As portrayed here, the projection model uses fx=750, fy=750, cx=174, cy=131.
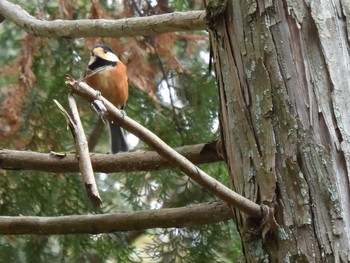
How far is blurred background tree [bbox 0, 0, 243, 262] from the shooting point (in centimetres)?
264

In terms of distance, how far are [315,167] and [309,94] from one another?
13 centimetres

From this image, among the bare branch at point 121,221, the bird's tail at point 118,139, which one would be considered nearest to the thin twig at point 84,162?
the bare branch at point 121,221

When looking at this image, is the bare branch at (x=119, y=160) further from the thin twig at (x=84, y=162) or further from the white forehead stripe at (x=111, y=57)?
the white forehead stripe at (x=111, y=57)

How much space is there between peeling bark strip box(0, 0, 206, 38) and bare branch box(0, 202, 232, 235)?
408mm

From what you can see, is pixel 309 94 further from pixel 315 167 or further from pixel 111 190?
pixel 111 190

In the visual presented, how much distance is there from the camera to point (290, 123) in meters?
1.29

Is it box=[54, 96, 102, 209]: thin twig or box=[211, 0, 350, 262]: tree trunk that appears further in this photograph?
box=[211, 0, 350, 262]: tree trunk

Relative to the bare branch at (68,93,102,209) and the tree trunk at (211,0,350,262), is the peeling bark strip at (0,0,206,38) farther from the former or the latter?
the bare branch at (68,93,102,209)

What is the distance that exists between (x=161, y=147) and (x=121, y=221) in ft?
1.74

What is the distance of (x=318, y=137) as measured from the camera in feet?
4.19

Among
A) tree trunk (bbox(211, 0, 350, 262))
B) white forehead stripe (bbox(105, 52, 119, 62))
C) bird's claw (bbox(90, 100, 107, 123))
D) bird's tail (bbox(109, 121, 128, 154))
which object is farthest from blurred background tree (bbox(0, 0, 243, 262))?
bird's claw (bbox(90, 100, 107, 123))

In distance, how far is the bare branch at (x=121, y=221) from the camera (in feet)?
5.09

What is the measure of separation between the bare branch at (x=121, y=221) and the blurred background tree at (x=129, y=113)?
97cm

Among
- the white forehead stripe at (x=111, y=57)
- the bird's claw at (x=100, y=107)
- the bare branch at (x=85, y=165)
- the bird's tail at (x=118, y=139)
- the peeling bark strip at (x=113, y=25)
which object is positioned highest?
the white forehead stripe at (x=111, y=57)
